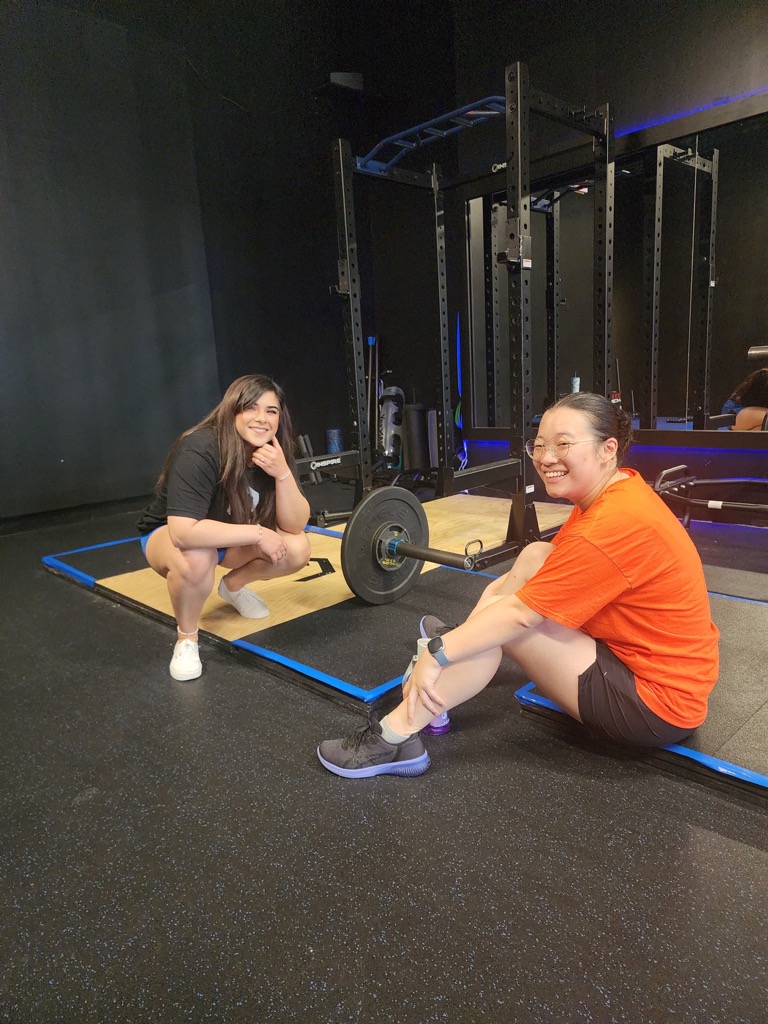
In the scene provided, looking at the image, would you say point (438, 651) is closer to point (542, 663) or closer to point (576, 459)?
point (542, 663)

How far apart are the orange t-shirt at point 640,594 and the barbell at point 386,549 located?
1048 mm

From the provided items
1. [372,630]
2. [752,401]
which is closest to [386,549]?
[372,630]

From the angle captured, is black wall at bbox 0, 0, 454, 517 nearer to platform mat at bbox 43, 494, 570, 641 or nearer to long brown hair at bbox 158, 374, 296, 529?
platform mat at bbox 43, 494, 570, 641

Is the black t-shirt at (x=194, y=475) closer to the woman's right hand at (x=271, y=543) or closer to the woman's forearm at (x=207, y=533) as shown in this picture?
the woman's forearm at (x=207, y=533)

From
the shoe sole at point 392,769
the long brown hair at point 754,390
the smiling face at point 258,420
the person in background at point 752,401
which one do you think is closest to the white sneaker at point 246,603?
the smiling face at point 258,420

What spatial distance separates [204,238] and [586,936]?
5.40 meters

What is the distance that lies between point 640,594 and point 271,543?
117 cm

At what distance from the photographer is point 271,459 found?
2.12 meters

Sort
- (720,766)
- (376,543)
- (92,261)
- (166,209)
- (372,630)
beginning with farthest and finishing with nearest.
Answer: (166,209), (92,261), (376,543), (372,630), (720,766)

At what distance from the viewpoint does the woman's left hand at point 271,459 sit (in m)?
2.10

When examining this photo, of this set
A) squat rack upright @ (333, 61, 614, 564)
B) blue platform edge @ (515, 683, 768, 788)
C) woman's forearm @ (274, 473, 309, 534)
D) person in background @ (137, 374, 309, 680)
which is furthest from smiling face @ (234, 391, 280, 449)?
blue platform edge @ (515, 683, 768, 788)

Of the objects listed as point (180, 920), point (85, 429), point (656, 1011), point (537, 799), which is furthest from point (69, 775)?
point (85, 429)

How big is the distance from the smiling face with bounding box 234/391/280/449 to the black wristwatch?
3.34 ft

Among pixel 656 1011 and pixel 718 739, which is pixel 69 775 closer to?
pixel 656 1011
